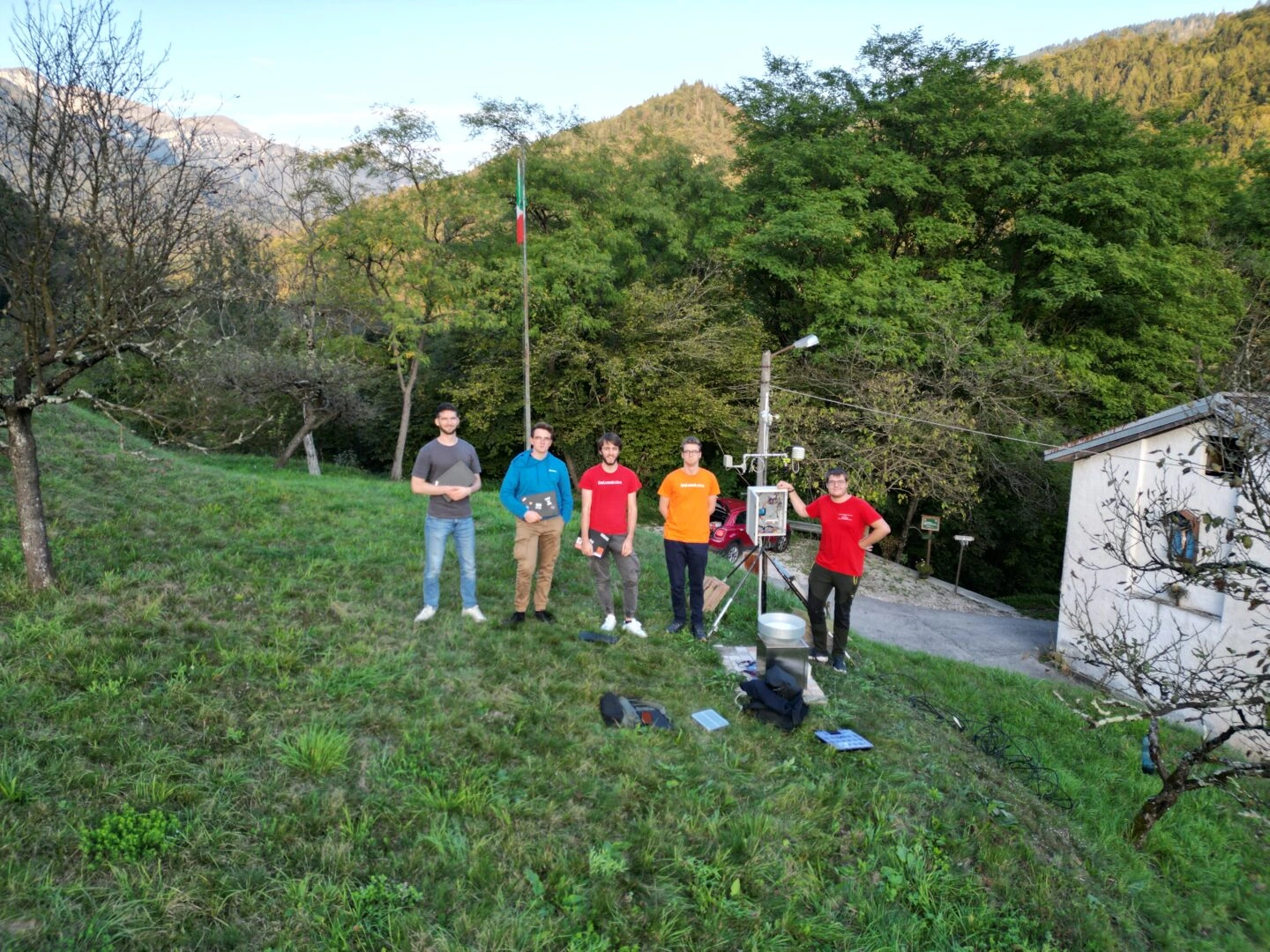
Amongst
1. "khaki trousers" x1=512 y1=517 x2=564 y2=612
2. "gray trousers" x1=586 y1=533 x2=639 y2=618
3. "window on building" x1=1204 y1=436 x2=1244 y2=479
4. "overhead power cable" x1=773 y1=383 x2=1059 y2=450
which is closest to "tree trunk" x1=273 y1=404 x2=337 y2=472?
"overhead power cable" x1=773 y1=383 x2=1059 y2=450

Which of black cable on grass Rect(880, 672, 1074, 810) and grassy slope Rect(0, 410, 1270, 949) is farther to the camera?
black cable on grass Rect(880, 672, 1074, 810)

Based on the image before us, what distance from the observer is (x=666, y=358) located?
2056cm

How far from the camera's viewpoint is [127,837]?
2.95 meters

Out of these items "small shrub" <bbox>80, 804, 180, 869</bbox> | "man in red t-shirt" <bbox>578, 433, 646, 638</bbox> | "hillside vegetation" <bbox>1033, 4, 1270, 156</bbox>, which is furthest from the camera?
"hillside vegetation" <bbox>1033, 4, 1270, 156</bbox>

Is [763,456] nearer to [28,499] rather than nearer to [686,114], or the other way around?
[28,499]

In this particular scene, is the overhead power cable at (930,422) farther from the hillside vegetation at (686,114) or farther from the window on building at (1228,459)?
the hillside vegetation at (686,114)

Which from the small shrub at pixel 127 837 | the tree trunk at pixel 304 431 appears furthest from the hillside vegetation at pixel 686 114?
the small shrub at pixel 127 837

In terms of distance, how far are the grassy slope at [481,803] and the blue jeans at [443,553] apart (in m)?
0.26

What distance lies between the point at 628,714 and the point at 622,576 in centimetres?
176

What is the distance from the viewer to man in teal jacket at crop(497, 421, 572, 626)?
5953 mm

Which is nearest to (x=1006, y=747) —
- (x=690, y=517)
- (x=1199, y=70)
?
(x=690, y=517)

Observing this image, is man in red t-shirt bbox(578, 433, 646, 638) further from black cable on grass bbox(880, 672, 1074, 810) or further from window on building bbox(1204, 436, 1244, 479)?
window on building bbox(1204, 436, 1244, 479)

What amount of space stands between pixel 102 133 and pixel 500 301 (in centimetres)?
1660

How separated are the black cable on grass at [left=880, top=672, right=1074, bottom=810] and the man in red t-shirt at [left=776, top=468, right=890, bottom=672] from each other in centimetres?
96
